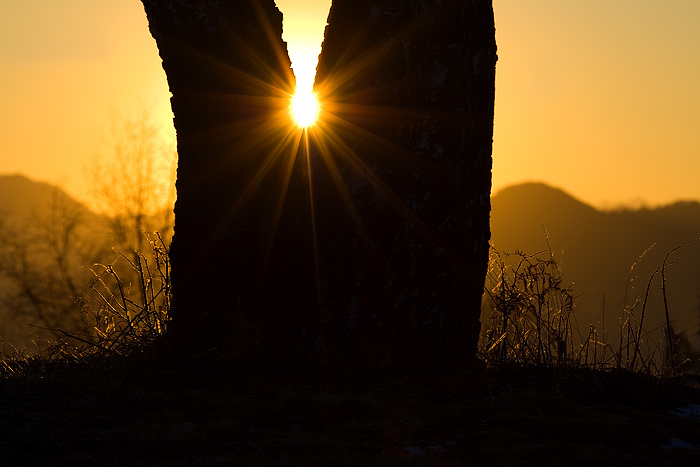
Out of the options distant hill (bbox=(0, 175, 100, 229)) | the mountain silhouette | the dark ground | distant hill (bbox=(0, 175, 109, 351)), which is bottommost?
the dark ground

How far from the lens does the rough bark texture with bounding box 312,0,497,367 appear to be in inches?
124

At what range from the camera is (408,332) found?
3.17 metres

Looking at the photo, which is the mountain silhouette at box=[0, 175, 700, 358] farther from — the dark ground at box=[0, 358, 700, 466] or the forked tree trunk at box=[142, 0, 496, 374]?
the dark ground at box=[0, 358, 700, 466]

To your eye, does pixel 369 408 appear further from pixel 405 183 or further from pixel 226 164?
pixel 226 164

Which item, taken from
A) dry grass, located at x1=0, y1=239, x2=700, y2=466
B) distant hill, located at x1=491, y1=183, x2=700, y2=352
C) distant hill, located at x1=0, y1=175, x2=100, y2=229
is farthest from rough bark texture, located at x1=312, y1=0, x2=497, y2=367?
distant hill, located at x1=491, y1=183, x2=700, y2=352

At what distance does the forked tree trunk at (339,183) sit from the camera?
10.4ft

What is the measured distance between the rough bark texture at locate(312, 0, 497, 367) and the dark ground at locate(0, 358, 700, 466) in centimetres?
30

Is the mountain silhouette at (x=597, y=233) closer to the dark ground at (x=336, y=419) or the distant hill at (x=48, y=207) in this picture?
the distant hill at (x=48, y=207)

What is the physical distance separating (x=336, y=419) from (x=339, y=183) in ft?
4.01

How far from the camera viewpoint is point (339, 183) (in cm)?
324

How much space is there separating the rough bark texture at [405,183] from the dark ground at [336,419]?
297 mm

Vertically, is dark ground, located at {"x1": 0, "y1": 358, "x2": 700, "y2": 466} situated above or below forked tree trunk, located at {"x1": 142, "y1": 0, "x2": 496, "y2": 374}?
below

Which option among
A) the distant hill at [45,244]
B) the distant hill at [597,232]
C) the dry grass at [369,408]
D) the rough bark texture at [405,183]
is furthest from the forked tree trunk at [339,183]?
Answer: the distant hill at [597,232]

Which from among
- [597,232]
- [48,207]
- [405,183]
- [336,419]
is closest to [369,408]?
[336,419]
